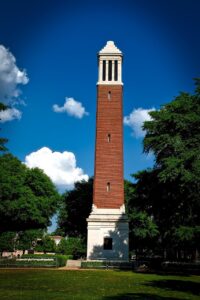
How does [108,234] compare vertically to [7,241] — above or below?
above

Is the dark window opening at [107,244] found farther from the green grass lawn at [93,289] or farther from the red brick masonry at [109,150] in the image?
the green grass lawn at [93,289]

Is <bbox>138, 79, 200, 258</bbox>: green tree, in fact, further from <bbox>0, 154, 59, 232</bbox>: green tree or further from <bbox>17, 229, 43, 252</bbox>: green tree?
<bbox>17, 229, 43, 252</bbox>: green tree

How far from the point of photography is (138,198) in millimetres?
36125

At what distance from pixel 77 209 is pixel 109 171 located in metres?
17.6

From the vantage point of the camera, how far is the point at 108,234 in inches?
1457

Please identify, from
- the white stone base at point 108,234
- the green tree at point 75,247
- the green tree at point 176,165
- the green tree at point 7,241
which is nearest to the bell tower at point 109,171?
the white stone base at point 108,234

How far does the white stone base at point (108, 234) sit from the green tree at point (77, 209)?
53.4 ft

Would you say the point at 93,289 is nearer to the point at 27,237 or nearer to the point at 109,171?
the point at 109,171

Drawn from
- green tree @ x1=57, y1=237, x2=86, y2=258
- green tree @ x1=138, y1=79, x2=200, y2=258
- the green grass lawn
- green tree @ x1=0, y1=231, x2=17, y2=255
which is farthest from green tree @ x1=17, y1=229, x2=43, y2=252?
the green grass lawn

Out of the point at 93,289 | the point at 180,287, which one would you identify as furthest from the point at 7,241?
the point at 93,289

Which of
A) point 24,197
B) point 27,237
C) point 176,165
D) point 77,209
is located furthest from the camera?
point 27,237

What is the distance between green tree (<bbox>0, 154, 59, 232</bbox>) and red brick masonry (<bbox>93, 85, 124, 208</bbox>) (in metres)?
13.0

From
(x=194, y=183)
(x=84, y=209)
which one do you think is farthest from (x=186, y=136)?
(x=84, y=209)

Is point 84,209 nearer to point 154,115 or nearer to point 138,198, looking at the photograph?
→ point 138,198
